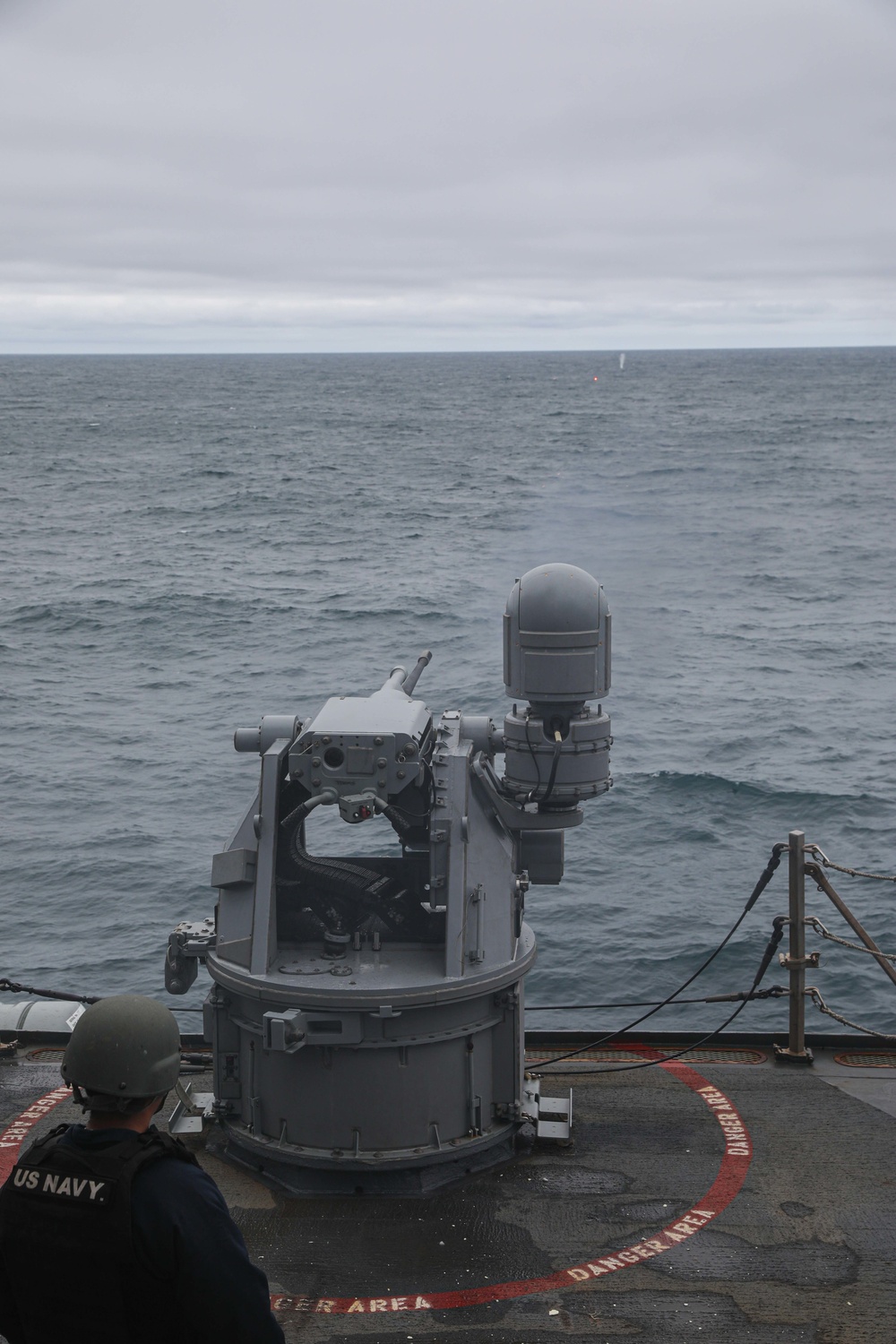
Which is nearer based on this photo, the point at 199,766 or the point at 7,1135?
the point at 7,1135

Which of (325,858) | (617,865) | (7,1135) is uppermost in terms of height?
(325,858)

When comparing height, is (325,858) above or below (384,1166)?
above

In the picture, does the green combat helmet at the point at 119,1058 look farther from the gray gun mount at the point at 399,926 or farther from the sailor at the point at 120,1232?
the gray gun mount at the point at 399,926

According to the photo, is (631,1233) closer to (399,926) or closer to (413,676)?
(399,926)

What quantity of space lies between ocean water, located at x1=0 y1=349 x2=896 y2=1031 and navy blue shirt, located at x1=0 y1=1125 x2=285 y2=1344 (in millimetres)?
11102

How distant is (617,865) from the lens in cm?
1725

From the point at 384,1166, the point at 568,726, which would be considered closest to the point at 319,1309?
the point at 384,1166

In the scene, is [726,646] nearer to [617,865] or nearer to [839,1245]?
[617,865]

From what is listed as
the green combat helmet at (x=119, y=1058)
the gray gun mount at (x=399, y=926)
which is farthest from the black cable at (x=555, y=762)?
the green combat helmet at (x=119, y=1058)

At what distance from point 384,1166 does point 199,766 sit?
47.8ft

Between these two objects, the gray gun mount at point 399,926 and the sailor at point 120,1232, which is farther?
the gray gun mount at point 399,926

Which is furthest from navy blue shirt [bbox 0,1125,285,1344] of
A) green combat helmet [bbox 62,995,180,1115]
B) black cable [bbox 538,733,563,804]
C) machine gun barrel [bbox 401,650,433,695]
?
machine gun barrel [bbox 401,650,433,695]

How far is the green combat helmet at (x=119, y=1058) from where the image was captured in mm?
2734

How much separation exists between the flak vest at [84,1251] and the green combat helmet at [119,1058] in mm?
94
